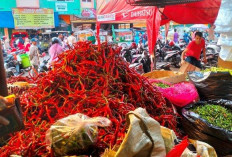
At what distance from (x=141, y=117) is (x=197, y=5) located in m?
4.78

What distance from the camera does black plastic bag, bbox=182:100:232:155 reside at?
1826 mm

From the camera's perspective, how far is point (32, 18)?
11.3 m

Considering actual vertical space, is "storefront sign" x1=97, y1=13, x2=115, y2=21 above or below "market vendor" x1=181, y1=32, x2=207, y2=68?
above

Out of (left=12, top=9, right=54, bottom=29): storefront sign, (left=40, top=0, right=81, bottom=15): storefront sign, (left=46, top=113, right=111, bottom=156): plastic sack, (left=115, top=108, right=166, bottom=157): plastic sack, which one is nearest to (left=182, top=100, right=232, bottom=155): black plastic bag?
(left=115, top=108, right=166, bottom=157): plastic sack

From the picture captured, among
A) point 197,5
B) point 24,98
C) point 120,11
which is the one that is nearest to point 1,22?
point 120,11

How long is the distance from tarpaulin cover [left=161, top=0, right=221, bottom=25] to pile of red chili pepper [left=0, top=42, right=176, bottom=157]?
334 centimetres

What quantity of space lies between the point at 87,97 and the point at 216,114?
1377mm

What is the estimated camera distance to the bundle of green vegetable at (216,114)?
6.44ft

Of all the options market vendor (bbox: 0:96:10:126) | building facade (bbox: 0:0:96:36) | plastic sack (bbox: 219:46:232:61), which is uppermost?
building facade (bbox: 0:0:96:36)

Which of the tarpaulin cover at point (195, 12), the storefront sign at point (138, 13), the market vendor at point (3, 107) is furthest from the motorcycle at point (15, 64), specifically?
the market vendor at point (3, 107)

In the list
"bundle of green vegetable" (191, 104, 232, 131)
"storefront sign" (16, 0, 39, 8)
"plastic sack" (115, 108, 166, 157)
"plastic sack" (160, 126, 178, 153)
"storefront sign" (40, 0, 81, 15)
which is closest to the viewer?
"plastic sack" (115, 108, 166, 157)

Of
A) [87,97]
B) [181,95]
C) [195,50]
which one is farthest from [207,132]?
[195,50]

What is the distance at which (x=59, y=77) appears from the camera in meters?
1.82

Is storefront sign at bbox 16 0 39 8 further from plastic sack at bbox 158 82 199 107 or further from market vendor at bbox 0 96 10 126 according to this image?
market vendor at bbox 0 96 10 126
